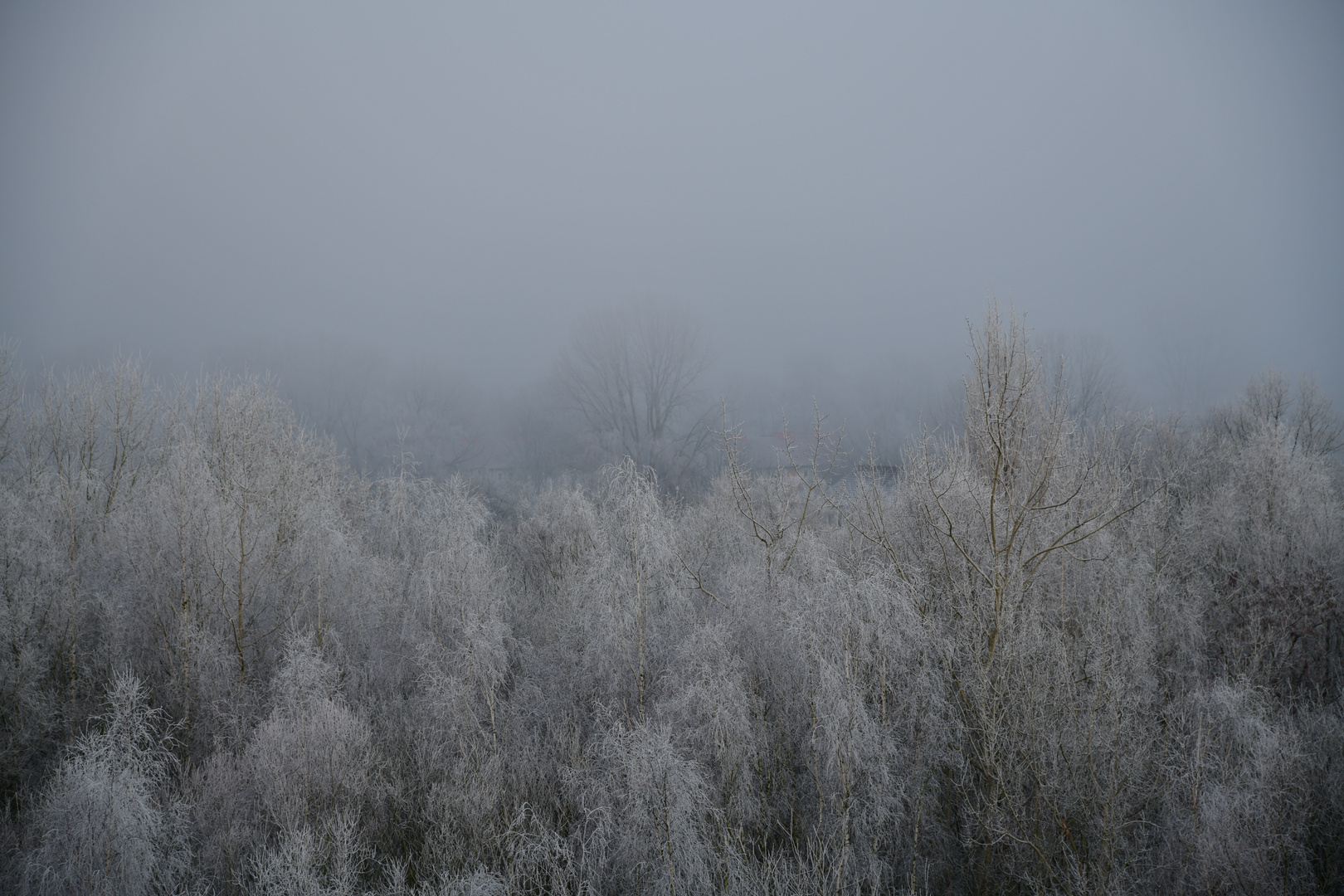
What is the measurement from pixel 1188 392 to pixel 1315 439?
941 inches

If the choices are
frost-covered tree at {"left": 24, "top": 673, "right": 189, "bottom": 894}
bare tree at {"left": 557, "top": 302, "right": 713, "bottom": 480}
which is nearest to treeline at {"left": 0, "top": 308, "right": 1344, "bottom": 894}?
frost-covered tree at {"left": 24, "top": 673, "right": 189, "bottom": 894}

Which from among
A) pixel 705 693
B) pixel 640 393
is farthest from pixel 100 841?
pixel 640 393

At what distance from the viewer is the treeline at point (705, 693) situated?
20.9 feet

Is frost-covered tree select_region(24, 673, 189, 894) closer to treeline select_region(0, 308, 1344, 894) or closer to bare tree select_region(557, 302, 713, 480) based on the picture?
treeline select_region(0, 308, 1344, 894)

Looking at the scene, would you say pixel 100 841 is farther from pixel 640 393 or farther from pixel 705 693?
pixel 640 393

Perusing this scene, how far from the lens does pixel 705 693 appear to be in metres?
7.38

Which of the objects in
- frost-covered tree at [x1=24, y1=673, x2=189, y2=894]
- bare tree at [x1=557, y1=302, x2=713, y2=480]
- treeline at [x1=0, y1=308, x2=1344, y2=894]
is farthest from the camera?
bare tree at [x1=557, y1=302, x2=713, y2=480]

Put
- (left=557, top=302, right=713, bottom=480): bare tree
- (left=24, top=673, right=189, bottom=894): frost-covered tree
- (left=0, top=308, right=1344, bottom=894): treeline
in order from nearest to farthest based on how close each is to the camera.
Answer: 1. (left=24, top=673, right=189, bottom=894): frost-covered tree
2. (left=0, top=308, right=1344, bottom=894): treeline
3. (left=557, top=302, right=713, bottom=480): bare tree

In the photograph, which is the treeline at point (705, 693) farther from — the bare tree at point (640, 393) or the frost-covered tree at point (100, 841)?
the bare tree at point (640, 393)

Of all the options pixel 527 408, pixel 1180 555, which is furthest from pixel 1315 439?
pixel 527 408

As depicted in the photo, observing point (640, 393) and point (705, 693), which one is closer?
point (705, 693)

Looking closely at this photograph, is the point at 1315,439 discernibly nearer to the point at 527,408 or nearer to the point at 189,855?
the point at 189,855

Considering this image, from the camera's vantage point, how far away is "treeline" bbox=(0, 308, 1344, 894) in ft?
20.9

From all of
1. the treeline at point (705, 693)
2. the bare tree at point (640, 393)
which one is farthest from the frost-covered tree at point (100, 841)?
the bare tree at point (640, 393)
